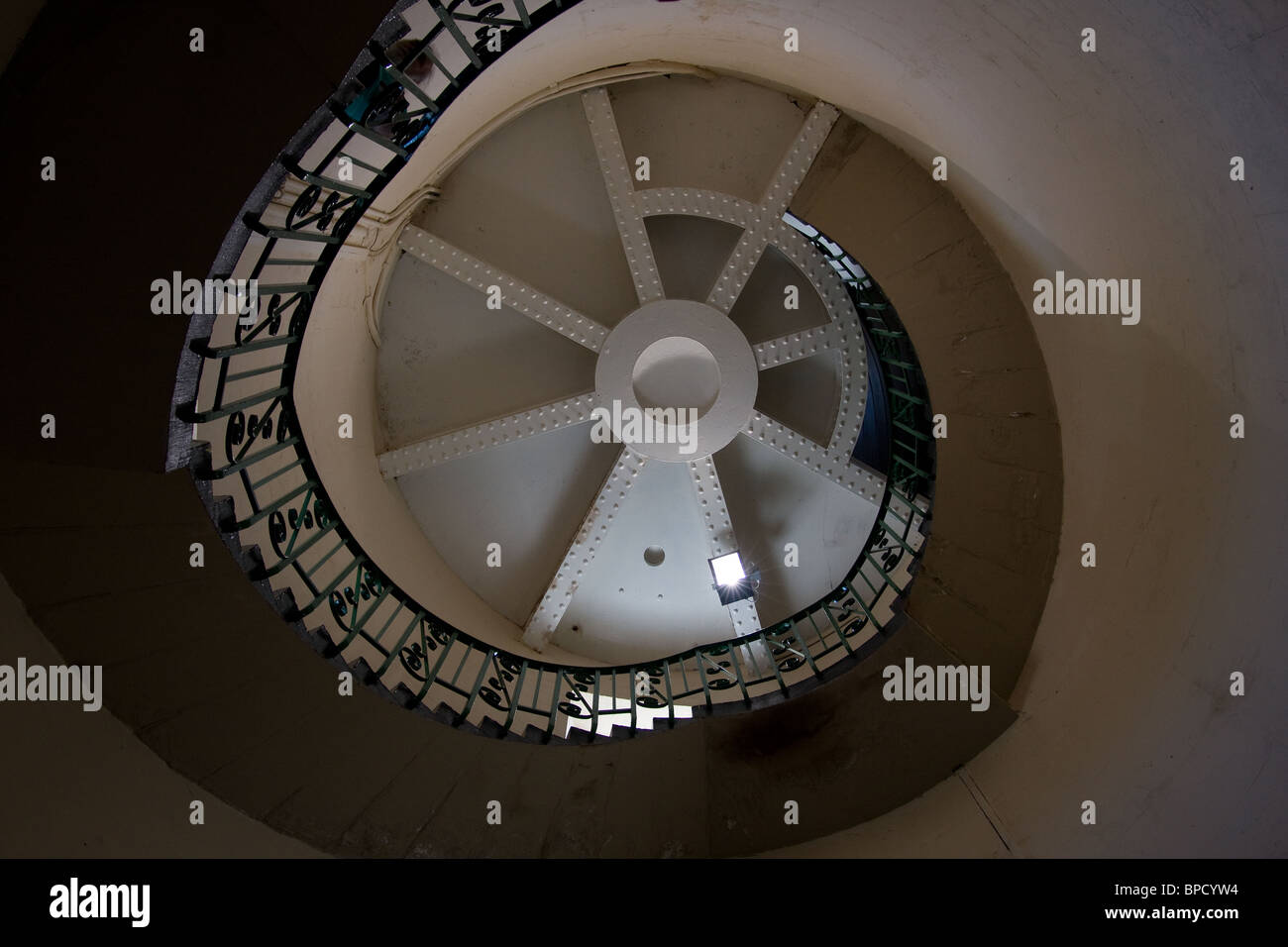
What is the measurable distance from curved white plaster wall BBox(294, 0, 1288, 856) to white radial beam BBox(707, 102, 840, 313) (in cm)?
69

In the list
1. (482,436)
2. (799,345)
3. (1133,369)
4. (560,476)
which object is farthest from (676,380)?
(1133,369)

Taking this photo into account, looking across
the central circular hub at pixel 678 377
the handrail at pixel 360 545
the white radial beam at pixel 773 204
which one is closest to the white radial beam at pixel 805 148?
the white radial beam at pixel 773 204

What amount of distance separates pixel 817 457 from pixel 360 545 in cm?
467

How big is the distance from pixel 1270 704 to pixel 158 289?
20.9ft

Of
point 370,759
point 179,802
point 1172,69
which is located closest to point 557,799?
point 370,759

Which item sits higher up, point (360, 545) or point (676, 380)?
point (676, 380)

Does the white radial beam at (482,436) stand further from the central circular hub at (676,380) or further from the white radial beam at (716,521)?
the white radial beam at (716,521)

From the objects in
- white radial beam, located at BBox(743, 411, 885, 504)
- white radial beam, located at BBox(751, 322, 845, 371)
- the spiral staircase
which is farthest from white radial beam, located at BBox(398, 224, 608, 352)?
white radial beam, located at BBox(743, 411, 885, 504)

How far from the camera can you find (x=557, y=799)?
20.8 feet

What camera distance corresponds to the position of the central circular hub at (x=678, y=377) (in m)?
9.02

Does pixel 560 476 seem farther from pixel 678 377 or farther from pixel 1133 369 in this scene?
pixel 1133 369

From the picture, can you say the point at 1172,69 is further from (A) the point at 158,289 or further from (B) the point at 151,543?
(B) the point at 151,543

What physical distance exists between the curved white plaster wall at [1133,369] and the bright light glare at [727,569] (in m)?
3.18

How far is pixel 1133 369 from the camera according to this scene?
19.4 feet
